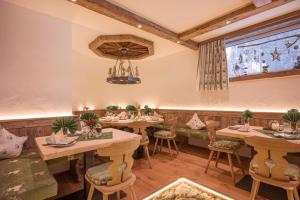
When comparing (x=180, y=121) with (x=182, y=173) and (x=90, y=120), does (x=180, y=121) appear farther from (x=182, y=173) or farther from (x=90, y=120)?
(x=90, y=120)

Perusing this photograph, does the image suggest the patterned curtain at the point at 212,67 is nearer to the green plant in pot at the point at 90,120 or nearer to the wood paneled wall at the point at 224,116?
the wood paneled wall at the point at 224,116

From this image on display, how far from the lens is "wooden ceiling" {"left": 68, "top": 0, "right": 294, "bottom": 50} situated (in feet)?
7.60

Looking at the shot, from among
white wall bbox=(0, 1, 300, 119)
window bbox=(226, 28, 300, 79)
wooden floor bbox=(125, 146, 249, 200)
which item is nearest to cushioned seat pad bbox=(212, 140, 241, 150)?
wooden floor bbox=(125, 146, 249, 200)

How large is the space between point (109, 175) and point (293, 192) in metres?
1.92

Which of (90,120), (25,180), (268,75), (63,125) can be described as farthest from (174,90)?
(25,180)

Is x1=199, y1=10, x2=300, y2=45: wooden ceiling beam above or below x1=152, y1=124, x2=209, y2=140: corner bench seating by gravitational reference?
above

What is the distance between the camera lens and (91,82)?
503cm

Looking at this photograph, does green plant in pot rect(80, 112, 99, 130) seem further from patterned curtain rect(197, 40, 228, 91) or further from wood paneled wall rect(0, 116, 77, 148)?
patterned curtain rect(197, 40, 228, 91)

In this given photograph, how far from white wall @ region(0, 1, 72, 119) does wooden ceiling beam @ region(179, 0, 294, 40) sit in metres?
2.46

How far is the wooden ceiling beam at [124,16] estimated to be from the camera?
2.27m

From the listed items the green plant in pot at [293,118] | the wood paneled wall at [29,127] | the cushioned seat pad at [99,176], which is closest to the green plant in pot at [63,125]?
the cushioned seat pad at [99,176]

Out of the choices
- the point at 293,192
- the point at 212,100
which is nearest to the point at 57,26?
the point at 212,100

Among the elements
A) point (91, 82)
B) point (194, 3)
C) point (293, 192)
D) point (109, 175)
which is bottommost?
point (293, 192)

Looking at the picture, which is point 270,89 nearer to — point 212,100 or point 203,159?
point 212,100
